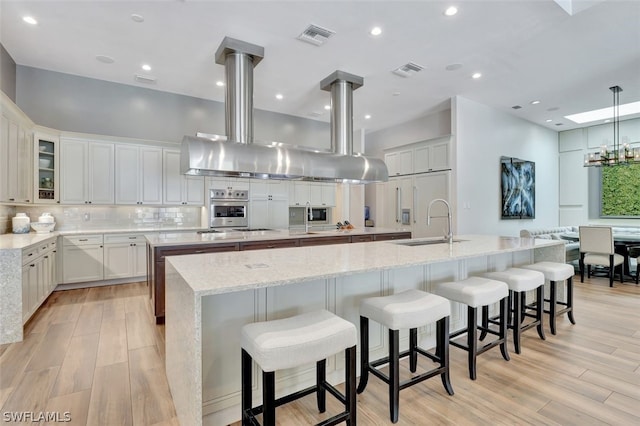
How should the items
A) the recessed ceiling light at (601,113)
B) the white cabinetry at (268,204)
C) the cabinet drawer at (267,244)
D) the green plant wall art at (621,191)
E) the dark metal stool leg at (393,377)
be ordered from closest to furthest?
1. the dark metal stool leg at (393,377)
2. the cabinet drawer at (267,244)
3. the white cabinetry at (268,204)
4. the recessed ceiling light at (601,113)
5. the green plant wall art at (621,191)

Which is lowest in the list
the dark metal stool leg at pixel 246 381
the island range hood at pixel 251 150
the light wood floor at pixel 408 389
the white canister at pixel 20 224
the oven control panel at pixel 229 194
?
the light wood floor at pixel 408 389

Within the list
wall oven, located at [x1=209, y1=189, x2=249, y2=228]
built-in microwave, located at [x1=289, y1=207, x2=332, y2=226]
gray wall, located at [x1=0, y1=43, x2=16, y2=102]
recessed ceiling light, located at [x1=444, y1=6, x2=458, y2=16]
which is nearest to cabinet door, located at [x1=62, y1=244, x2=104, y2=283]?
wall oven, located at [x1=209, y1=189, x2=249, y2=228]

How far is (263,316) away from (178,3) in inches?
117

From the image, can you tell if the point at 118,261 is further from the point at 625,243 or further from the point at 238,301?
the point at 625,243

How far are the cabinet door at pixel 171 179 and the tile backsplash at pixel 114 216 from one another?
385 millimetres

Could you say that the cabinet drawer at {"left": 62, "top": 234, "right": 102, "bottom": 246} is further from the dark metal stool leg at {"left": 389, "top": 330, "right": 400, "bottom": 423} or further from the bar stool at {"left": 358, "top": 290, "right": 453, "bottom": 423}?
the dark metal stool leg at {"left": 389, "top": 330, "right": 400, "bottom": 423}

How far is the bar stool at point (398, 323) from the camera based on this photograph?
1.74m

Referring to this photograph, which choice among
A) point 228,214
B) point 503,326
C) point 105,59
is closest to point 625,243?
point 503,326

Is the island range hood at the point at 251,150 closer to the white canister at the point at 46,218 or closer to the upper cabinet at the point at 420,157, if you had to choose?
the upper cabinet at the point at 420,157

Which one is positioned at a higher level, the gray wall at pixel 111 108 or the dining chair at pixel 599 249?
the gray wall at pixel 111 108

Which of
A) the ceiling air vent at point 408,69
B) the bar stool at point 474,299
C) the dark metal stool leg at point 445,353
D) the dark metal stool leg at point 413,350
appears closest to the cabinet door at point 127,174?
the ceiling air vent at point 408,69

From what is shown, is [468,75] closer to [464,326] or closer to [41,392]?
[464,326]

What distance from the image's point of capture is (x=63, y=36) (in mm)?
3543

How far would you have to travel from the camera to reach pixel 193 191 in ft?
18.0
